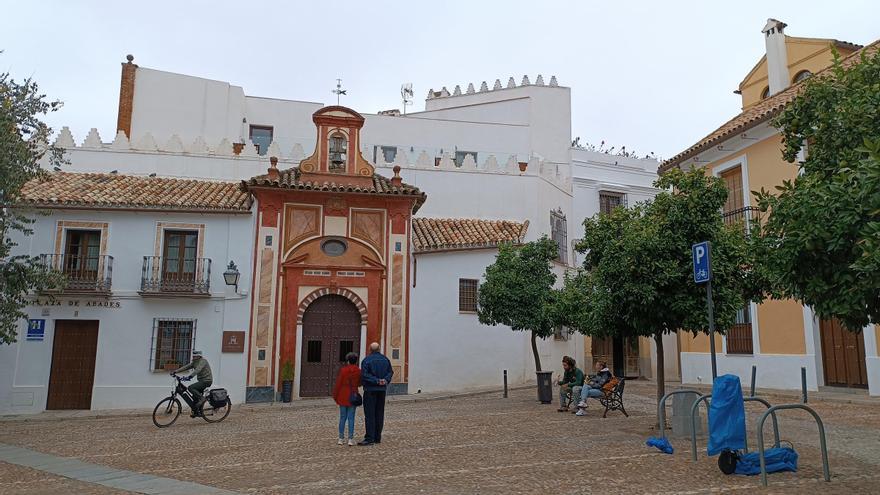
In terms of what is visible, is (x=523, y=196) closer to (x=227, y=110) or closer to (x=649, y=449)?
(x=227, y=110)

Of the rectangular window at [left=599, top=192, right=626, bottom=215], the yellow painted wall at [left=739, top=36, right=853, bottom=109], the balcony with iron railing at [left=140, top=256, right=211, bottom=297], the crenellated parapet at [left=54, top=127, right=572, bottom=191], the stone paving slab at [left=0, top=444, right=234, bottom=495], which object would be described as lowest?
the stone paving slab at [left=0, top=444, right=234, bottom=495]

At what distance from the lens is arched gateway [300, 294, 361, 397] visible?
57.9ft

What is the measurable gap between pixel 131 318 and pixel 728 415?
15266 mm

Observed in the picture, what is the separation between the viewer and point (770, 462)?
7.18 meters

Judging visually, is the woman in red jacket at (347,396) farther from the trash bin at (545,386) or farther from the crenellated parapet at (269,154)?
the crenellated parapet at (269,154)

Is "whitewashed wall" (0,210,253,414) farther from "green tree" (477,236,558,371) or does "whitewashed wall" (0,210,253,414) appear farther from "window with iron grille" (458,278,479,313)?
"green tree" (477,236,558,371)

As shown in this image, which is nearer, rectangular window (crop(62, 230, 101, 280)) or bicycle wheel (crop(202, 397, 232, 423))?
bicycle wheel (crop(202, 397, 232, 423))

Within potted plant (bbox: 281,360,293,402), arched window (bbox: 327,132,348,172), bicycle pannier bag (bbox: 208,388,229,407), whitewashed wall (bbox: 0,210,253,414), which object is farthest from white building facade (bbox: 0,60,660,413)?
bicycle pannier bag (bbox: 208,388,229,407)

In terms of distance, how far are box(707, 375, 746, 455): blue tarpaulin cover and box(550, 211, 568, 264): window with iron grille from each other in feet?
56.6

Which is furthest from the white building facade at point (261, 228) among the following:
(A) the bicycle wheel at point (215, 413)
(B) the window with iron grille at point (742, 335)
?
(B) the window with iron grille at point (742, 335)

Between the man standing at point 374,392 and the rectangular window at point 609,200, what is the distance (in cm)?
1900

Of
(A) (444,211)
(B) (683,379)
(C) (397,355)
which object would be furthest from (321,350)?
(B) (683,379)

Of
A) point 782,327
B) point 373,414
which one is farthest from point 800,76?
point 373,414

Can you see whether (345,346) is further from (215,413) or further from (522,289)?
(522,289)
